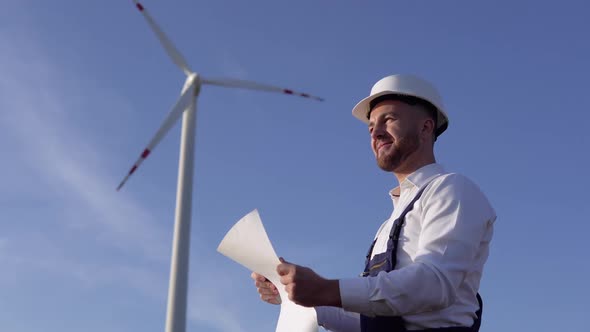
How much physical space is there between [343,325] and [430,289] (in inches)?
110

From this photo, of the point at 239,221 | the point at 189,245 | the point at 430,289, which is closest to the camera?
the point at 430,289

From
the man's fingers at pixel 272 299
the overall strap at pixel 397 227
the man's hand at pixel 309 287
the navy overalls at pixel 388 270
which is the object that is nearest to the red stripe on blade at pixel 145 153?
the man's fingers at pixel 272 299

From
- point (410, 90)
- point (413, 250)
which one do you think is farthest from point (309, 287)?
point (410, 90)

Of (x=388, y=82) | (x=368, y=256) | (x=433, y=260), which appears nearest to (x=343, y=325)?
(x=368, y=256)

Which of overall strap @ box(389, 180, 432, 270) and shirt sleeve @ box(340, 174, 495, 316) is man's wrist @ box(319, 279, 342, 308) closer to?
shirt sleeve @ box(340, 174, 495, 316)

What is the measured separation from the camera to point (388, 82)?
417 inches

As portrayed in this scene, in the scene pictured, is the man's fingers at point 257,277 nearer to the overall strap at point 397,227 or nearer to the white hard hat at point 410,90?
the overall strap at point 397,227

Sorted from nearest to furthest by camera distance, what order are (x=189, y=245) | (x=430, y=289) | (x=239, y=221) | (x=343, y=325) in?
(x=430, y=289)
(x=189, y=245)
(x=239, y=221)
(x=343, y=325)

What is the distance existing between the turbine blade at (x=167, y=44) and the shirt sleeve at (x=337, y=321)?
514 cm

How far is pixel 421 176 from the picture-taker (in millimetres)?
9891

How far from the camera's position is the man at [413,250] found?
26.5 feet

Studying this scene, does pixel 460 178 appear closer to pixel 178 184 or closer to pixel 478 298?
pixel 478 298

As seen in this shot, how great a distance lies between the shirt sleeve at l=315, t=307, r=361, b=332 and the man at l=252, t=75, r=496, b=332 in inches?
0.5

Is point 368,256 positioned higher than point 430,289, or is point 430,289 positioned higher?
point 368,256
